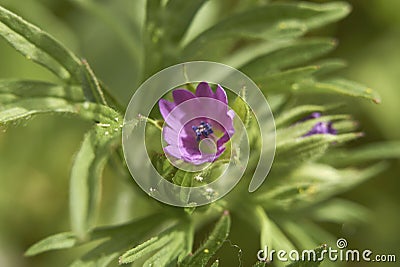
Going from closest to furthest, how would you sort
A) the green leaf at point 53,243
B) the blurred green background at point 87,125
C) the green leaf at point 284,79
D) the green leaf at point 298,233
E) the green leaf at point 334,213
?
the green leaf at point 53,243 < the green leaf at point 284,79 < the green leaf at point 298,233 < the green leaf at point 334,213 < the blurred green background at point 87,125

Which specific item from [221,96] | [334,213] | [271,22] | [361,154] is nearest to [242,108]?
[221,96]

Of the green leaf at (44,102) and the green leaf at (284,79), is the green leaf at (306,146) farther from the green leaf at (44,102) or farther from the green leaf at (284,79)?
the green leaf at (44,102)

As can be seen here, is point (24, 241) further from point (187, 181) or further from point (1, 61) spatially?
point (187, 181)

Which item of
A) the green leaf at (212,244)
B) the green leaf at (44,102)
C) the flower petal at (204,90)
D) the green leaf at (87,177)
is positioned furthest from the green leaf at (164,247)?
the flower petal at (204,90)

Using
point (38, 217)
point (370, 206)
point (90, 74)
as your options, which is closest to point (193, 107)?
point (90, 74)

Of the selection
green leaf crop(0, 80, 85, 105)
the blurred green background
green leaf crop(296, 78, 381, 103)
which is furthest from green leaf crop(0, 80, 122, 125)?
the blurred green background

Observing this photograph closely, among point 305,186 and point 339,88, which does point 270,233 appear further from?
point 339,88
